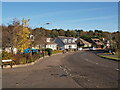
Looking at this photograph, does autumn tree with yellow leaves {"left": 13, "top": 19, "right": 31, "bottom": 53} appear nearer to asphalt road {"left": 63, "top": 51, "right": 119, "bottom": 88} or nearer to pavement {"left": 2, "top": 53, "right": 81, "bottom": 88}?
asphalt road {"left": 63, "top": 51, "right": 119, "bottom": 88}

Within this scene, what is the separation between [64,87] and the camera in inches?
440

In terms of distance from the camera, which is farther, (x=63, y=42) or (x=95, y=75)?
(x=63, y=42)

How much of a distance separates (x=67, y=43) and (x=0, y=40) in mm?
54233

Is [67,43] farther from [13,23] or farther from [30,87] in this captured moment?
[30,87]

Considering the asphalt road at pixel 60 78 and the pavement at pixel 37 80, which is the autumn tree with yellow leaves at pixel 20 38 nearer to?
the asphalt road at pixel 60 78

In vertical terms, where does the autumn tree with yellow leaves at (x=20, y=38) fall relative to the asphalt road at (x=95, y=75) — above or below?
above

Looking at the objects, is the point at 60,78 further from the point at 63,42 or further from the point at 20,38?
the point at 63,42

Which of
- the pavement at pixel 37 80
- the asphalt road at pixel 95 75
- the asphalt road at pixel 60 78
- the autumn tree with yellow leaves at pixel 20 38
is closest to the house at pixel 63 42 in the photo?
the autumn tree with yellow leaves at pixel 20 38

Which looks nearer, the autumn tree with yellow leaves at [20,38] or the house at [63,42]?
the autumn tree with yellow leaves at [20,38]


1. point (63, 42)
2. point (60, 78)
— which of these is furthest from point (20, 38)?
point (63, 42)

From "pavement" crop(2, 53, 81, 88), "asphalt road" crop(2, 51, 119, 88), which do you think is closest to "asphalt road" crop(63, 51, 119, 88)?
"asphalt road" crop(2, 51, 119, 88)

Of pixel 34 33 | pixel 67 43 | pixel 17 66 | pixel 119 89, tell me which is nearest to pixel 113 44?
pixel 34 33

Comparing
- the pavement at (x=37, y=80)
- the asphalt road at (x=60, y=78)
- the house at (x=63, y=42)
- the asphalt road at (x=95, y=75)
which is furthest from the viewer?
the house at (x=63, y=42)

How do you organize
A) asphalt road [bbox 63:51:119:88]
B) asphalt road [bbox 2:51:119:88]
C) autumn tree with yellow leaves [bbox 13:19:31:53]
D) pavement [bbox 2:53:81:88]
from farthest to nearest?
autumn tree with yellow leaves [bbox 13:19:31:53]
asphalt road [bbox 63:51:119:88]
asphalt road [bbox 2:51:119:88]
pavement [bbox 2:53:81:88]
